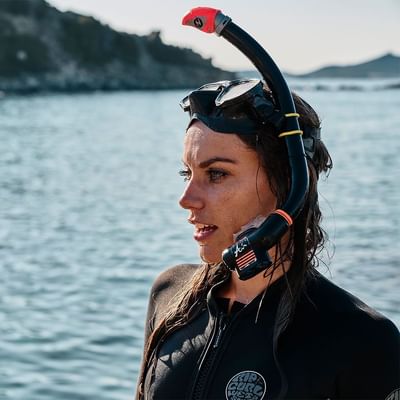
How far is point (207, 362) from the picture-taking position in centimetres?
245

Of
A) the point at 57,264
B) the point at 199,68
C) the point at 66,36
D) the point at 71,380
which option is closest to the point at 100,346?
the point at 71,380

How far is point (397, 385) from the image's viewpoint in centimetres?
227

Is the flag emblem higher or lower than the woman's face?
lower

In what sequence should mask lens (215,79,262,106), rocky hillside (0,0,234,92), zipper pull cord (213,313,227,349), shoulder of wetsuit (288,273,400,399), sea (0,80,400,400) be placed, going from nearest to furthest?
shoulder of wetsuit (288,273,400,399), mask lens (215,79,262,106), zipper pull cord (213,313,227,349), sea (0,80,400,400), rocky hillside (0,0,234,92)

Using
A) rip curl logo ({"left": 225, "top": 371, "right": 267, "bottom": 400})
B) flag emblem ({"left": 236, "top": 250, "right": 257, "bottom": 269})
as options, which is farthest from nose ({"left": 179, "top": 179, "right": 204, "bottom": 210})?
rip curl logo ({"left": 225, "top": 371, "right": 267, "bottom": 400})

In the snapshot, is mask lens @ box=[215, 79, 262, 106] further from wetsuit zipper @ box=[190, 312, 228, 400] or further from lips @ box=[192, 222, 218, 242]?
wetsuit zipper @ box=[190, 312, 228, 400]

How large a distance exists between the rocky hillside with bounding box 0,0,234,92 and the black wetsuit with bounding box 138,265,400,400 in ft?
356

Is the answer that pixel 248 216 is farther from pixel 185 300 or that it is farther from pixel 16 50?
pixel 16 50

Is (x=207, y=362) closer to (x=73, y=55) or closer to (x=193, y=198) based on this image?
(x=193, y=198)

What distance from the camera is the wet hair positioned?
2.39 meters

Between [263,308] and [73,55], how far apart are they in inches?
5016

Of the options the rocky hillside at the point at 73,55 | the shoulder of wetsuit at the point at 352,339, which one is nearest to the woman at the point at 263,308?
the shoulder of wetsuit at the point at 352,339

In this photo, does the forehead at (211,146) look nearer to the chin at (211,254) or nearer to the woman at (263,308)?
the woman at (263,308)

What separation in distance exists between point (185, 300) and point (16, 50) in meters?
122
